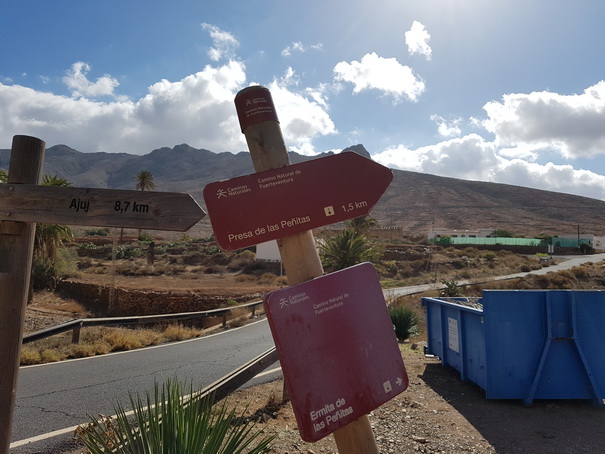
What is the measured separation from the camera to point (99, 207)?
3.06 meters

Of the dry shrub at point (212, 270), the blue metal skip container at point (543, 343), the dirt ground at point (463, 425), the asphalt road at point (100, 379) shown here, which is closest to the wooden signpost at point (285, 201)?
the asphalt road at point (100, 379)

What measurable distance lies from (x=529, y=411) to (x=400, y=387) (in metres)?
4.79

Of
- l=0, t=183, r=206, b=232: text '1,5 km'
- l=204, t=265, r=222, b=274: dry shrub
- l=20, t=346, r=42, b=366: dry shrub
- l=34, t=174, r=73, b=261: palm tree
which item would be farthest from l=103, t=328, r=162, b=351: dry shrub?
l=204, t=265, r=222, b=274: dry shrub

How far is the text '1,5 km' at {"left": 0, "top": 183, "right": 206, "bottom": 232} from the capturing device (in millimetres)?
2986

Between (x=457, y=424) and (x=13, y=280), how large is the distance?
4.94 metres

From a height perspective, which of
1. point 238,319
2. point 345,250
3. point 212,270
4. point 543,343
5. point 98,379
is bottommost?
point 98,379

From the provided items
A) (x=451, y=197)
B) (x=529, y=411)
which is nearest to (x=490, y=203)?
(x=451, y=197)

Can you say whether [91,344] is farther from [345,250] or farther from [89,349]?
[345,250]

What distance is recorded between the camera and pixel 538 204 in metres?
132

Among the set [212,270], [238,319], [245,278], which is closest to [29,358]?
[238,319]

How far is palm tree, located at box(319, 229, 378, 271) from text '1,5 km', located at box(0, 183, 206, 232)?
10529 mm

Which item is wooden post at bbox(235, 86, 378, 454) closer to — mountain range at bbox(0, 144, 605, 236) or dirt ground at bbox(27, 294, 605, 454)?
dirt ground at bbox(27, 294, 605, 454)

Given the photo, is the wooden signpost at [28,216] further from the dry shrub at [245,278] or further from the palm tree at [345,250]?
the dry shrub at [245,278]

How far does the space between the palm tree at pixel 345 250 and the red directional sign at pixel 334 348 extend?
36.7 feet
